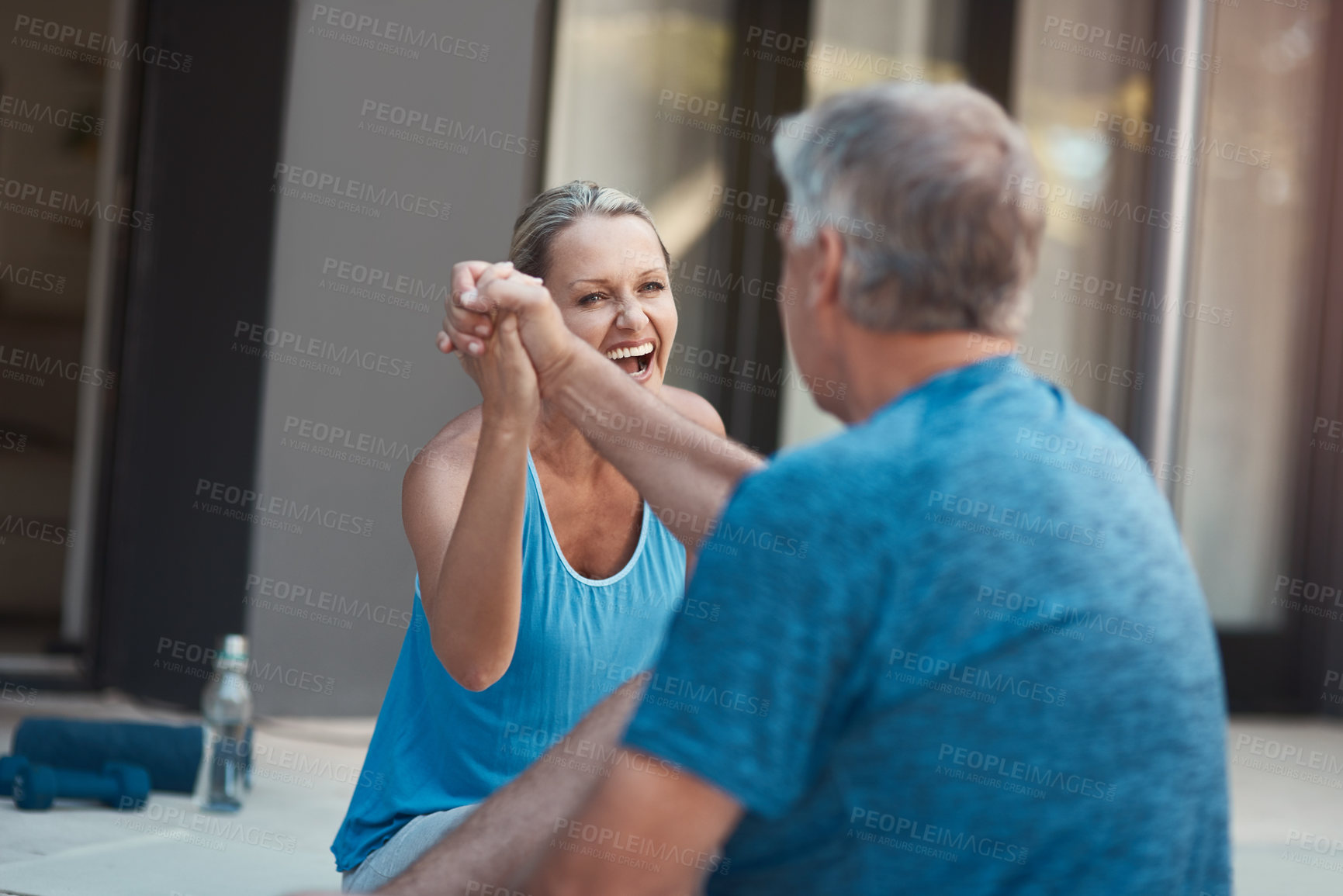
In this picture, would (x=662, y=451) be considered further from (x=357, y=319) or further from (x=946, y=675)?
(x=357, y=319)

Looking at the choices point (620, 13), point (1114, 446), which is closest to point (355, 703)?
point (620, 13)

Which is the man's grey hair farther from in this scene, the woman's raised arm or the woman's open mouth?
the woman's open mouth

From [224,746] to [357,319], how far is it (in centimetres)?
159

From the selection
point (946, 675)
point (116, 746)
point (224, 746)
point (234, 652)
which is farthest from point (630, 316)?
point (116, 746)

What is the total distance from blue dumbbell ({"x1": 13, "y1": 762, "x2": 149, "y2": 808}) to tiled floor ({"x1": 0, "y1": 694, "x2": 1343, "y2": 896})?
0.12 ft

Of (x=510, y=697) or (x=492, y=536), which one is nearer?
(x=492, y=536)

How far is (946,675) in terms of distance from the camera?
0.90 metres

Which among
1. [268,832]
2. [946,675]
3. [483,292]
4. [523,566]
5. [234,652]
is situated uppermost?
[483,292]

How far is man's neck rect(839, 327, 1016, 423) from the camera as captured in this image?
3.42 ft

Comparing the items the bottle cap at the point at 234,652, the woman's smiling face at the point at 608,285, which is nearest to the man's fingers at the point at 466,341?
the woman's smiling face at the point at 608,285

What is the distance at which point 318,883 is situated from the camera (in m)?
2.68

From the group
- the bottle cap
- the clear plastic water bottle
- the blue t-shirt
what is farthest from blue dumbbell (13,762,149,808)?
the blue t-shirt

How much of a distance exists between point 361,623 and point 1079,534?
3921 mm

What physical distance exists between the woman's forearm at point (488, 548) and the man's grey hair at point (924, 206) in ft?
2.52
